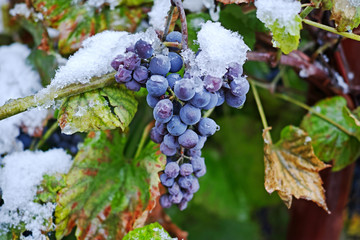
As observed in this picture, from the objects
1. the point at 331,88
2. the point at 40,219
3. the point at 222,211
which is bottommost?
the point at 222,211

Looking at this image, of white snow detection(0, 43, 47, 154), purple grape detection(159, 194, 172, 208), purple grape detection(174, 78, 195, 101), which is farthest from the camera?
white snow detection(0, 43, 47, 154)

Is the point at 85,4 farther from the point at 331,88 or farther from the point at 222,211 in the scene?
the point at 222,211

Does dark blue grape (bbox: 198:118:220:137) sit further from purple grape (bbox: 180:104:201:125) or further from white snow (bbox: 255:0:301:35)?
white snow (bbox: 255:0:301:35)

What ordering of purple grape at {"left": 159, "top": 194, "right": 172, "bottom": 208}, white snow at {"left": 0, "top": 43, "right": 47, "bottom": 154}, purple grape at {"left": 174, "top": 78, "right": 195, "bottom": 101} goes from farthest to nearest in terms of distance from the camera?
white snow at {"left": 0, "top": 43, "right": 47, "bottom": 154} < purple grape at {"left": 159, "top": 194, "right": 172, "bottom": 208} < purple grape at {"left": 174, "top": 78, "right": 195, "bottom": 101}

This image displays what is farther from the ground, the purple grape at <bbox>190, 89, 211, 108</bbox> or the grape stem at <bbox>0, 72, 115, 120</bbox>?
the purple grape at <bbox>190, 89, 211, 108</bbox>

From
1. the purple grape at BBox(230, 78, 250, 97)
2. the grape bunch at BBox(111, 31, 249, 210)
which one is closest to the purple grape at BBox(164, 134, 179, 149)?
the grape bunch at BBox(111, 31, 249, 210)

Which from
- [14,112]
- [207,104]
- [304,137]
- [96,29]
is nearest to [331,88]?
[304,137]

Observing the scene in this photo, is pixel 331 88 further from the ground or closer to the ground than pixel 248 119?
further from the ground
